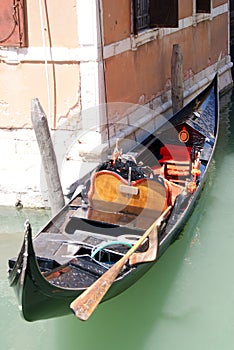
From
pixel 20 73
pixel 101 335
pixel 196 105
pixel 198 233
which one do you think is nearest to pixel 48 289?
pixel 101 335

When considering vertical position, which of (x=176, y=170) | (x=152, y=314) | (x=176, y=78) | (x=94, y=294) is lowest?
(x=152, y=314)

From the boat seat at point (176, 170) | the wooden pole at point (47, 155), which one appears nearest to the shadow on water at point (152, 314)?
the boat seat at point (176, 170)

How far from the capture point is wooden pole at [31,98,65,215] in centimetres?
507

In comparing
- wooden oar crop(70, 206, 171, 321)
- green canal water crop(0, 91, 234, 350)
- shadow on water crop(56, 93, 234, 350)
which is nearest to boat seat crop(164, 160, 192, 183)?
green canal water crop(0, 91, 234, 350)

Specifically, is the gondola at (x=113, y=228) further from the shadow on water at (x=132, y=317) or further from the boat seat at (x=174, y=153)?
the shadow on water at (x=132, y=317)

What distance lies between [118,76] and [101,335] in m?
2.82

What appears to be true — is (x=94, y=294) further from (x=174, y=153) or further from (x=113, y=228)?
(x=174, y=153)

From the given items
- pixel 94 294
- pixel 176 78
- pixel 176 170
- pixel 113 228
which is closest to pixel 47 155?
pixel 113 228

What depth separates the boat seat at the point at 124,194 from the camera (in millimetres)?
4938

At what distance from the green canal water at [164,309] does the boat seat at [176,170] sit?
0.46 meters

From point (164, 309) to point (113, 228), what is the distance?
0.68 metres

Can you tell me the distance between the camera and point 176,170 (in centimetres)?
620

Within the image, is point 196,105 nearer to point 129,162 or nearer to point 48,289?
point 129,162

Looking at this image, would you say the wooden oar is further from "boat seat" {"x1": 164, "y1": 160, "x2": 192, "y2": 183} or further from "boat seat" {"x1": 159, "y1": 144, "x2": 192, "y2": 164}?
"boat seat" {"x1": 159, "y1": 144, "x2": 192, "y2": 164}
